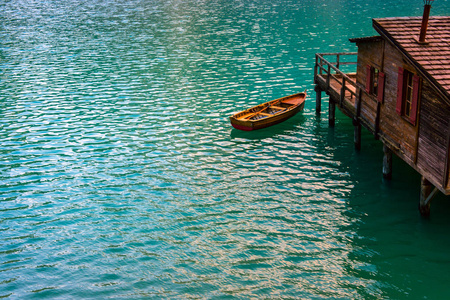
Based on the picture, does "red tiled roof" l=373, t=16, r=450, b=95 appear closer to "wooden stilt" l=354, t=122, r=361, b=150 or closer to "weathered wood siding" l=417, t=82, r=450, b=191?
"weathered wood siding" l=417, t=82, r=450, b=191

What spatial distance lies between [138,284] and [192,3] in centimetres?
9145

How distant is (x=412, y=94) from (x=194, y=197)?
35.3 ft

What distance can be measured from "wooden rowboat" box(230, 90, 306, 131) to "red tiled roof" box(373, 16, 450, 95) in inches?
430

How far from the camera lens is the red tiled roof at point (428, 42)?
18109mm

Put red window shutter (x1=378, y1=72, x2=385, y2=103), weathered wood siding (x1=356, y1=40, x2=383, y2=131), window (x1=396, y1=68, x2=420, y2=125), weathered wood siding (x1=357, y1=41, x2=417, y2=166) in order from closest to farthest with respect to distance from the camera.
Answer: window (x1=396, y1=68, x2=420, y2=125) < weathered wood siding (x1=357, y1=41, x2=417, y2=166) < red window shutter (x1=378, y1=72, x2=385, y2=103) < weathered wood siding (x1=356, y1=40, x2=383, y2=131)

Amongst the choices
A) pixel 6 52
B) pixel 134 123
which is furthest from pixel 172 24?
pixel 134 123

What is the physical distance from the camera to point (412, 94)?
19828 mm

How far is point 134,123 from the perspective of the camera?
33.2 m

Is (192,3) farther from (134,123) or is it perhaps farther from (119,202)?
(119,202)

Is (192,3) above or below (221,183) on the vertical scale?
above

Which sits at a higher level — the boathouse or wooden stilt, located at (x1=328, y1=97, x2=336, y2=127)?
the boathouse

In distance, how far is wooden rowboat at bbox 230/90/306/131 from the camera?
30.6 m

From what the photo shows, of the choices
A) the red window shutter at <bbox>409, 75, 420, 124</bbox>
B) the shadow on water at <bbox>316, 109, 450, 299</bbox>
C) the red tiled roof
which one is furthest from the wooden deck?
the red window shutter at <bbox>409, 75, 420, 124</bbox>

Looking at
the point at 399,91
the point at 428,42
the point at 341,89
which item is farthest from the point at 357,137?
the point at 428,42
